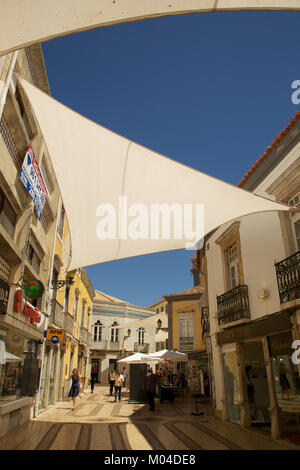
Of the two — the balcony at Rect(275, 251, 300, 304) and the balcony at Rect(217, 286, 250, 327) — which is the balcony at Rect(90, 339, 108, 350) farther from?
the balcony at Rect(275, 251, 300, 304)

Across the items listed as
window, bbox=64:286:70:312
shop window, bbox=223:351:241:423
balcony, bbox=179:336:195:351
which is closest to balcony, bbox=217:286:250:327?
shop window, bbox=223:351:241:423

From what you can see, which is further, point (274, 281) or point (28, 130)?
point (28, 130)

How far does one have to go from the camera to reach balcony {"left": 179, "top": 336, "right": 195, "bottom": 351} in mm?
24250

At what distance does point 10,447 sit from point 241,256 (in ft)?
22.5

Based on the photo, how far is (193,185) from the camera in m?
5.68

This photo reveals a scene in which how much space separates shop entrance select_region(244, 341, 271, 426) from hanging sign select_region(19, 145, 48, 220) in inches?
283

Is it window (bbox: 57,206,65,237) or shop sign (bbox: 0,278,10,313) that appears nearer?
shop sign (bbox: 0,278,10,313)

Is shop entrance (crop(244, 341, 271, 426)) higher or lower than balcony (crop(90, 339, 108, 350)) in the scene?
lower

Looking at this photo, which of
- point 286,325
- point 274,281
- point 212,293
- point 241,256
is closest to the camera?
point 286,325

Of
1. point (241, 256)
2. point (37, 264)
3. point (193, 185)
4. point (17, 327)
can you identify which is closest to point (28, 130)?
point (37, 264)

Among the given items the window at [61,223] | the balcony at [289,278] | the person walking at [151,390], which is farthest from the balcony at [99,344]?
the balcony at [289,278]

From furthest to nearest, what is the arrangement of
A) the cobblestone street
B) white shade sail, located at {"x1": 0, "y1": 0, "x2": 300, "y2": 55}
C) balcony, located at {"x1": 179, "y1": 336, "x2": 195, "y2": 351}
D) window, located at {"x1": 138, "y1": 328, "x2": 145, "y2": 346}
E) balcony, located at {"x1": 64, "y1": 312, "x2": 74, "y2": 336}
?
1. window, located at {"x1": 138, "y1": 328, "x2": 145, "y2": 346}
2. balcony, located at {"x1": 179, "y1": 336, "x2": 195, "y2": 351}
3. balcony, located at {"x1": 64, "y1": 312, "x2": 74, "y2": 336}
4. the cobblestone street
5. white shade sail, located at {"x1": 0, "y1": 0, "x2": 300, "y2": 55}
